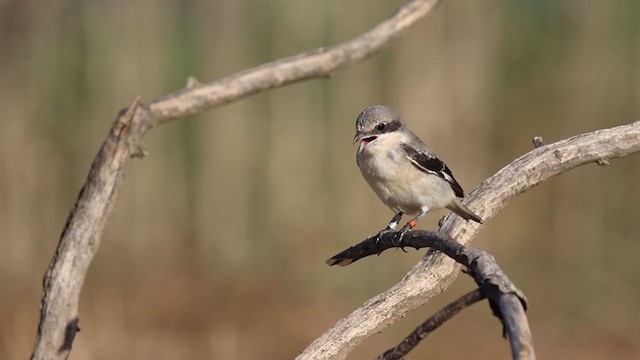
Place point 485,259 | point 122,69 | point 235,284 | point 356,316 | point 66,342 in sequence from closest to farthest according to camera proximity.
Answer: point 485,259 < point 356,316 < point 66,342 < point 122,69 < point 235,284

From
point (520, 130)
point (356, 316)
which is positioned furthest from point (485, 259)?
point (520, 130)

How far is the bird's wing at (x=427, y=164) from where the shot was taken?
5.61 meters

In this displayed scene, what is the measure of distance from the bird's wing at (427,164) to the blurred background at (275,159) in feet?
14.7

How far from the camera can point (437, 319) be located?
3316mm

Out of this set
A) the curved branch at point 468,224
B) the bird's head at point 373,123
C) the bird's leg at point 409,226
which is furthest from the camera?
the bird's head at point 373,123

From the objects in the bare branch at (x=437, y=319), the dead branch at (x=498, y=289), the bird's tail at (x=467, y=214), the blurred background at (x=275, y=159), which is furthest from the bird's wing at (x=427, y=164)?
the blurred background at (x=275, y=159)

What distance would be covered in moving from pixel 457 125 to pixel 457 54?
0.66 metres

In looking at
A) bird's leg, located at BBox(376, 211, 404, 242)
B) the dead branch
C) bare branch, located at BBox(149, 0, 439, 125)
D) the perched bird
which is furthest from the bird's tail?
bare branch, located at BBox(149, 0, 439, 125)

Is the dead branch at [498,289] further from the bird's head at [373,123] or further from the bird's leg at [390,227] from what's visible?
the bird's head at [373,123]

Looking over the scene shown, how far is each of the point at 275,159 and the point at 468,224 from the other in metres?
5.96

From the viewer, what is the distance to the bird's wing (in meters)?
5.61

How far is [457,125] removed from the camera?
34.7ft

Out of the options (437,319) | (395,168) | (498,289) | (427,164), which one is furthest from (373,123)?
(498,289)

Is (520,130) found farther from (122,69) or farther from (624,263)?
(122,69)
